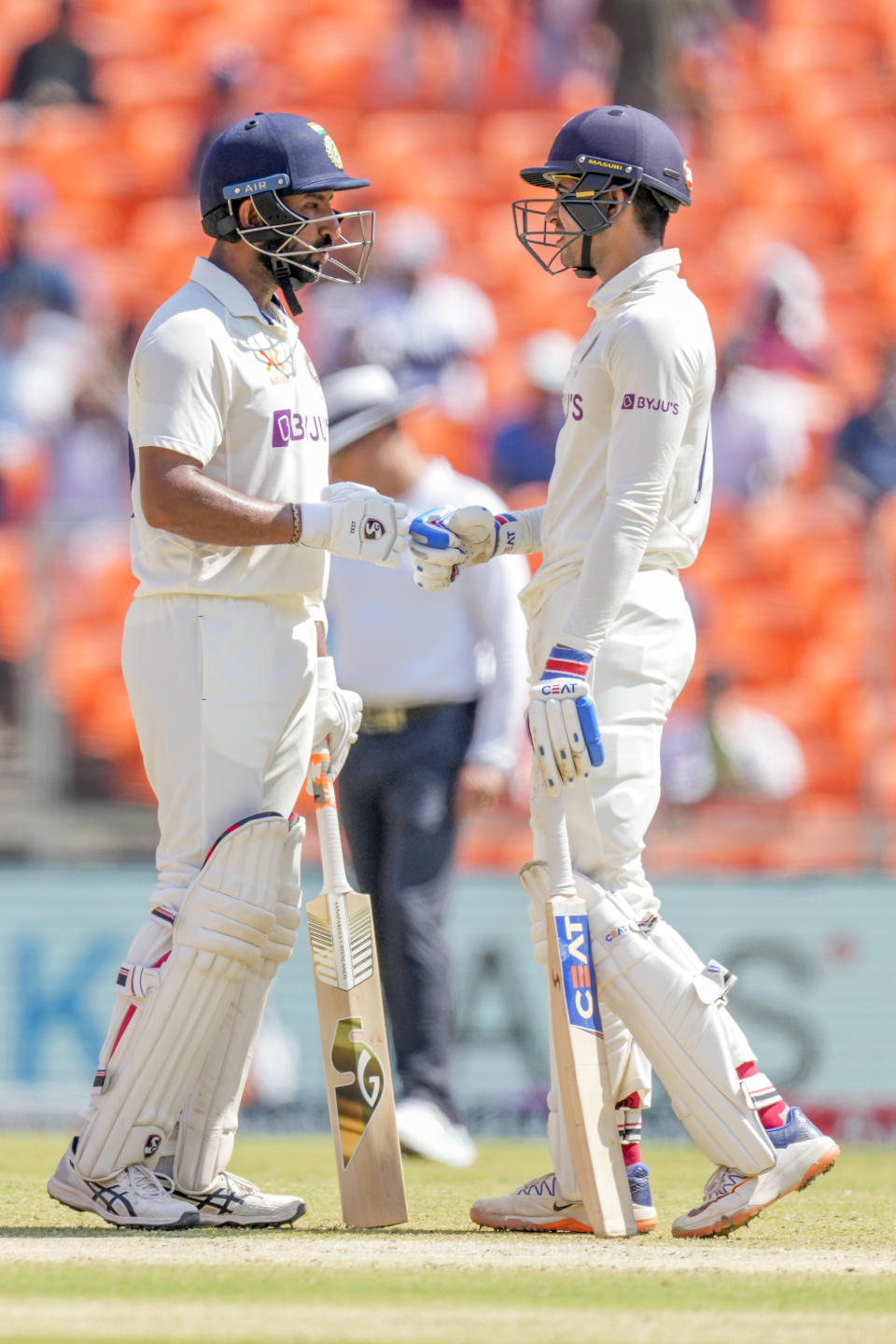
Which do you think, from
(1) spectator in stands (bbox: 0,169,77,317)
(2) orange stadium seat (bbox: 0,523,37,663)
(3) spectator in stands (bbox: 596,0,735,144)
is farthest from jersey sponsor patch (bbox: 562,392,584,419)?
(3) spectator in stands (bbox: 596,0,735,144)

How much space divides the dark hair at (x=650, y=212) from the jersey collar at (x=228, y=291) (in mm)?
705

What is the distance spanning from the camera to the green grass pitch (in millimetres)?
2531

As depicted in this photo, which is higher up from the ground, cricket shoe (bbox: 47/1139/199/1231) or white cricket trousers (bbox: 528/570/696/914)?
white cricket trousers (bbox: 528/570/696/914)

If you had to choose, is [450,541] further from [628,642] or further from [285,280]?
[285,280]

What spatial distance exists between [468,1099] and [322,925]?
2.92 meters

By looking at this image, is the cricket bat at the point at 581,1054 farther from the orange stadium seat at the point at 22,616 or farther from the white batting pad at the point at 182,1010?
the orange stadium seat at the point at 22,616

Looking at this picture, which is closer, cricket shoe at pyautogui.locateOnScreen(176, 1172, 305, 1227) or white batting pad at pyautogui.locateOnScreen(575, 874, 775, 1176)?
white batting pad at pyautogui.locateOnScreen(575, 874, 775, 1176)

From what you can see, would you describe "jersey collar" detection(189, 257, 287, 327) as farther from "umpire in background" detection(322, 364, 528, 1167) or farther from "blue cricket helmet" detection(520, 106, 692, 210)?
"umpire in background" detection(322, 364, 528, 1167)

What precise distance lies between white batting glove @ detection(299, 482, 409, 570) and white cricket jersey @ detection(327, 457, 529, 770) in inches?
71.1

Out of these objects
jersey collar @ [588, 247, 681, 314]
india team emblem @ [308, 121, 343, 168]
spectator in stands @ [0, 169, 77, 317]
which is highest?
spectator in stands @ [0, 169, 77, 317]

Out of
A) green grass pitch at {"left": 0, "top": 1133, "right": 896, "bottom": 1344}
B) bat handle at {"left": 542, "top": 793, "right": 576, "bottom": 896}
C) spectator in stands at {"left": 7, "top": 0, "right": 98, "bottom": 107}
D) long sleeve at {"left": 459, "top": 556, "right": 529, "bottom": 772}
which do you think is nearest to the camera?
green grass pitch at {"left": 0, "top": 1133, "right": 896, "bottom": 1344}

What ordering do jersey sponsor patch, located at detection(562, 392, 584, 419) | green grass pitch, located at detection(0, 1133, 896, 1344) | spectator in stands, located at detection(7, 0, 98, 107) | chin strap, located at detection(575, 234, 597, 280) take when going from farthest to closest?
spectator in stands, located at detection(7, 0, 98, 107) < chin strap, located at detection(575, 234, 597, 280) < jersey sponsor patch, located at detection(562, 392, 584, 419) < green grass pitch, located at detection(0, 1133, 896, 1344)

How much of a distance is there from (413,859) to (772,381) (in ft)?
14.1

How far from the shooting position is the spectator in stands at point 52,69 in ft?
31.6
